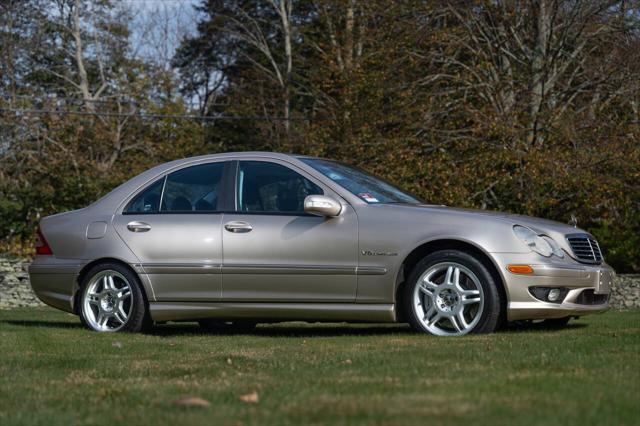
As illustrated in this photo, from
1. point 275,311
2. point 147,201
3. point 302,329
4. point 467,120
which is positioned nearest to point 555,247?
point 275,311

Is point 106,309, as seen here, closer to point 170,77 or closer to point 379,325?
point 379,325

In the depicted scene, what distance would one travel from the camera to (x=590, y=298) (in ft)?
28.8

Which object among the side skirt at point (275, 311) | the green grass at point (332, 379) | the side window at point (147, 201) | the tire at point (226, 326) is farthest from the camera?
the tire at point (226, 326)

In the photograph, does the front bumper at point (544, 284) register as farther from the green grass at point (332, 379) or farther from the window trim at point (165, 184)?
the window trim at point (165, 184)

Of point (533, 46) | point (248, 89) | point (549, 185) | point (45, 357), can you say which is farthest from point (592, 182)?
point (248, 89)

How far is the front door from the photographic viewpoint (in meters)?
8.81

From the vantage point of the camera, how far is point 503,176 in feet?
74.1

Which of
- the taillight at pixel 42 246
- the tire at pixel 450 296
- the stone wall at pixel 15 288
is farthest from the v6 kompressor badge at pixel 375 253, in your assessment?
the stone wall at pixel 15 288

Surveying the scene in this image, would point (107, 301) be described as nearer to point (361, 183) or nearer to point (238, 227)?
point (238, 227)

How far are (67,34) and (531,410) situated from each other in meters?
41.2

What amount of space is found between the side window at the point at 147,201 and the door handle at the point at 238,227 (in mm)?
851

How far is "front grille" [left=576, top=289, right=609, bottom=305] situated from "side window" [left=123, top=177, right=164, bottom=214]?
3.58 metres

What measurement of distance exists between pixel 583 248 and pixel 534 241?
0.61m

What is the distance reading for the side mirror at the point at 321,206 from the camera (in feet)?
28.6
